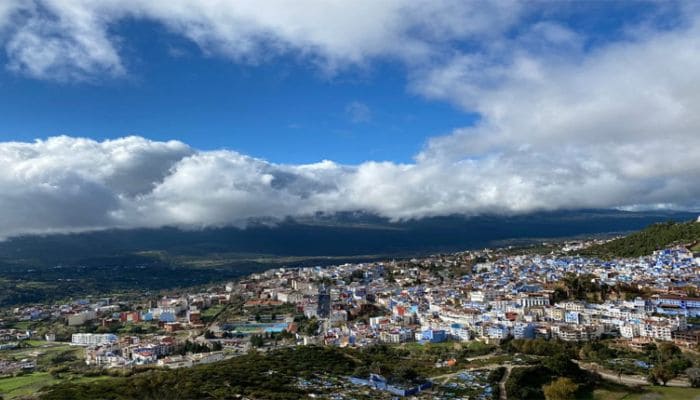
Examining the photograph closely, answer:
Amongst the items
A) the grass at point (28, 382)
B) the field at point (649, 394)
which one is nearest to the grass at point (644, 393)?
the field at point (649, 394)

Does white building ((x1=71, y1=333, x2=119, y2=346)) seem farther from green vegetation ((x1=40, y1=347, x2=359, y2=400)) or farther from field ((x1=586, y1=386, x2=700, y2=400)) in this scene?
field ((x1=586, y1=386, x2=700, y2=400))

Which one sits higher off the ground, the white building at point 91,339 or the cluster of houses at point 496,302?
the cluster of houses at point 496,302

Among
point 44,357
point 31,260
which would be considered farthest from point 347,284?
point 31,260

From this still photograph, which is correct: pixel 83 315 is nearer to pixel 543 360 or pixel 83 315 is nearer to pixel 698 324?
pixel 543 360

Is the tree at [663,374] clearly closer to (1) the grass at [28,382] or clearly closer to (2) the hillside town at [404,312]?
(2) the hillside town at [404,312]

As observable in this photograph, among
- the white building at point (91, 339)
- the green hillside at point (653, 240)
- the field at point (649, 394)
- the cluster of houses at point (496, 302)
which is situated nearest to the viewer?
the field at point (649, 394)

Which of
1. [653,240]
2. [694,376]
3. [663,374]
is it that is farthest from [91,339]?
[653,240]

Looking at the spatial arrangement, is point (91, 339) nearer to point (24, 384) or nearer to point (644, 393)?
point (24, 384)

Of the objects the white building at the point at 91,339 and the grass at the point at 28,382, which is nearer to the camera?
the grass at the point at 28,382
